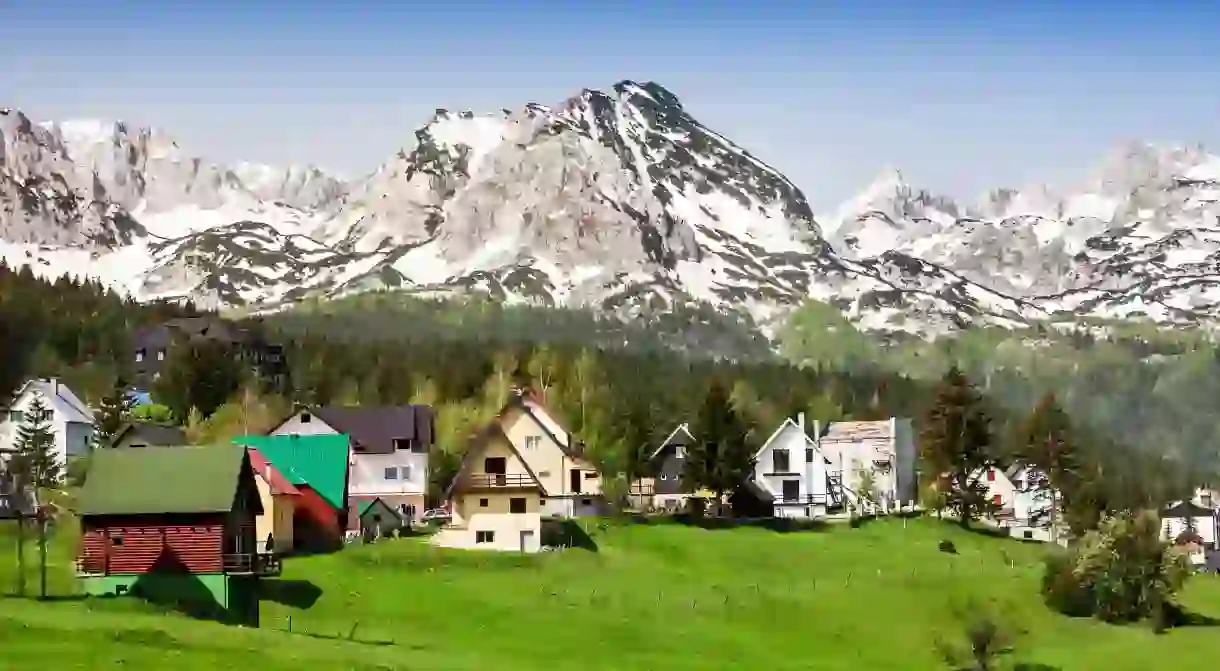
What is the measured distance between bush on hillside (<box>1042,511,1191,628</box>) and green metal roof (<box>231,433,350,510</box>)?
3998 centimetres

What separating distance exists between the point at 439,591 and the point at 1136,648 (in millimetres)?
33210

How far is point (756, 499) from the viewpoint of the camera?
4545 inches

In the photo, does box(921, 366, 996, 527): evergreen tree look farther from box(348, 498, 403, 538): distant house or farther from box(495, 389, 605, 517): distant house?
box(348, 498, 403, 538): distant house

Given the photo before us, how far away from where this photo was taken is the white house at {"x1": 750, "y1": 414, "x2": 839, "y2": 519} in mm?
133000

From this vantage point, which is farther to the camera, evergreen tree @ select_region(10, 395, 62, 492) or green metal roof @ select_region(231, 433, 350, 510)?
evergreen tree @ select_region(10, 395, 62, 492)

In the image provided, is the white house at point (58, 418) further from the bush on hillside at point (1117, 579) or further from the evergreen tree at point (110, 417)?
the bush on hillside at point (1117, 579)

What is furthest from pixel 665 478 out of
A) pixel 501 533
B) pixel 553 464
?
pixel 501 533

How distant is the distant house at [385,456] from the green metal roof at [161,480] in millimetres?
36690

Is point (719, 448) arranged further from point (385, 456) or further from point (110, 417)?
point (110, 417)

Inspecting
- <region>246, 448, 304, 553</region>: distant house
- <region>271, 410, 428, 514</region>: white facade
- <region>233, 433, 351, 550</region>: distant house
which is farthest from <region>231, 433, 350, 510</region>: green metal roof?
<region>271, 410, 428, 514</region>: white facade

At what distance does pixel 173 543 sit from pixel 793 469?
76.3 meters

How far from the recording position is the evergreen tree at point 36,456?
102519 millimetres

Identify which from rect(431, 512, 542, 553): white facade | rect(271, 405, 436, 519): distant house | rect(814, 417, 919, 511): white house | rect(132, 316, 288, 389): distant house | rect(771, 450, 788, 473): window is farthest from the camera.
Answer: rect(132, 316, 288, 389): distant house

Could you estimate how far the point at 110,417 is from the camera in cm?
12056
